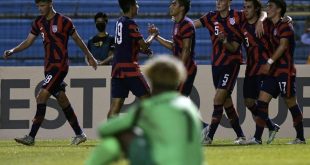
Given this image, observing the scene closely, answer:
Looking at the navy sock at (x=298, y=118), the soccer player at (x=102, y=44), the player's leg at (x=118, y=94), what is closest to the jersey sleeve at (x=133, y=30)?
the player's leg at (x=118, y=94)

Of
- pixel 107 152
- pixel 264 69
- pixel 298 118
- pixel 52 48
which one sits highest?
pixel 107 152

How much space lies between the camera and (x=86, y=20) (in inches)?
874

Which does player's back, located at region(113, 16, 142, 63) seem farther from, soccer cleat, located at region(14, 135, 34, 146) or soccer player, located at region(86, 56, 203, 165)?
soccer player, located at region(86, 56, 203, 165)

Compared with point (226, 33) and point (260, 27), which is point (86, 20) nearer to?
point (226, 33)

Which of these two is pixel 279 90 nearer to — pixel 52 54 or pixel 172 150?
pixel 52 54

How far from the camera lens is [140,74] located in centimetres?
1355

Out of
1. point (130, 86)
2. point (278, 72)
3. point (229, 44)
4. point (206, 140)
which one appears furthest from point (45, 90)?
point (278, 72)

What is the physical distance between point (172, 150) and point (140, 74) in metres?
7.87

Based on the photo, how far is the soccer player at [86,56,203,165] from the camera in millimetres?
5691

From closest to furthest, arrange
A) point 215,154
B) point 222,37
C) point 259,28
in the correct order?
point 215,154, point 222,37, point 259,28

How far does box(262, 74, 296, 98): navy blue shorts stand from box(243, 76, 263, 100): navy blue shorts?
0.46 metres

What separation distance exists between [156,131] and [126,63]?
777 cm

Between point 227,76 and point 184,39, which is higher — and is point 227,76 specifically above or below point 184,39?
below

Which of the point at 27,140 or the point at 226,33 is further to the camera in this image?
the point at 226,33
